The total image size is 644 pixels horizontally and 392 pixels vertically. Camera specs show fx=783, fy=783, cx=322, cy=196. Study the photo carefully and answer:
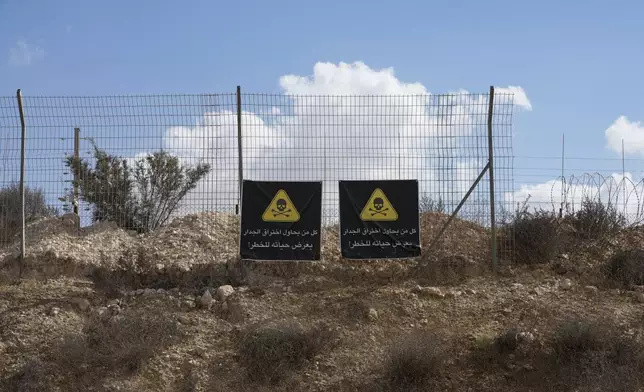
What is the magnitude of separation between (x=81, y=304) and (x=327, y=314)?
3.93m

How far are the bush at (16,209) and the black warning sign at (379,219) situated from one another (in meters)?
5.43

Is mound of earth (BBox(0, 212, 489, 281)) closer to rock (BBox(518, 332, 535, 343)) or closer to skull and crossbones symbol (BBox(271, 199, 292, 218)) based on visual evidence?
skull and crossbones symbol (BBox(271, 199, 292, 218))

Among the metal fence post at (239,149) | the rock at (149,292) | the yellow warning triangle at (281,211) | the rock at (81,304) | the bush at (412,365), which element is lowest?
the bush at (412,365)

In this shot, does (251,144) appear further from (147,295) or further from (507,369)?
(507,369)

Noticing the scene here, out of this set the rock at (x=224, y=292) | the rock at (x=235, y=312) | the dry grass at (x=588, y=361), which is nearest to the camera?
the dry grass at (x=588, y=361)

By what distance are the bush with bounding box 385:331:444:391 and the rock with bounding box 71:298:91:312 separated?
4962 mm

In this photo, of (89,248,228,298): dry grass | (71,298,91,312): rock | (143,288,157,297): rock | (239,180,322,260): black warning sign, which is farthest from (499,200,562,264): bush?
(71,298,91,312): rock

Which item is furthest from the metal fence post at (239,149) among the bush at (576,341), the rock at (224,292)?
the bush at (576,341)

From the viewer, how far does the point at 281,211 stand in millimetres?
13523

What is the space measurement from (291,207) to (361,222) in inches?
48.7

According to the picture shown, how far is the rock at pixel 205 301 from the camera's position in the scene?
1248cm

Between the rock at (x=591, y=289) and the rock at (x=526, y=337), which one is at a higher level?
the rock at (x=591, y=289)

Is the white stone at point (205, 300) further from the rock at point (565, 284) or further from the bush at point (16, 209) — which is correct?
the rock at point (565, 284)

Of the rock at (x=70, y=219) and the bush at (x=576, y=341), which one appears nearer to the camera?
the bush at (x=576, y=341)
